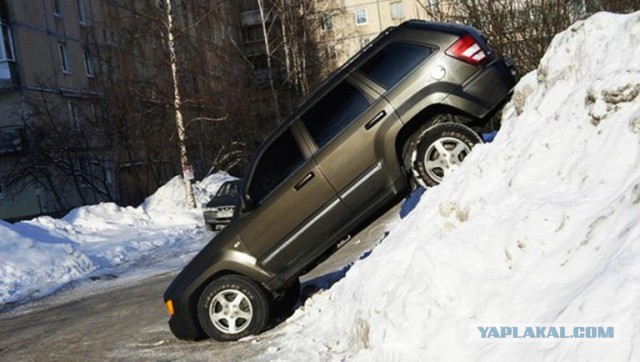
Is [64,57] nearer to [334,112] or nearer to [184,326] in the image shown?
[184,326]

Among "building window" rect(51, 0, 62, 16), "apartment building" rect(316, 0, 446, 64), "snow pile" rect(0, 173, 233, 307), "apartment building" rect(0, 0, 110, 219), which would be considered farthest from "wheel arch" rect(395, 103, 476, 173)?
"apartment building" rect(316, 0, 446, 64)

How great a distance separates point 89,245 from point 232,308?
12637 millimetres

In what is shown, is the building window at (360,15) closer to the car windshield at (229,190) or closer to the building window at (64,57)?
the building window at (64,57)

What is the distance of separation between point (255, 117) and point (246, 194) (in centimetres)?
2851

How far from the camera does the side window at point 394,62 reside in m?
7.38

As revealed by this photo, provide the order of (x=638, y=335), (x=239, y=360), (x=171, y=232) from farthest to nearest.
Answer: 1. (x=171, y=232)
2. (x=239, y=360)
3. (x=638, y=335)

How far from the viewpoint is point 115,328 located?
352 inches

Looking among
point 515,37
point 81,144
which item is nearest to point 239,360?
point 515,37

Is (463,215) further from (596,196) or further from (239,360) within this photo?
(239,360)

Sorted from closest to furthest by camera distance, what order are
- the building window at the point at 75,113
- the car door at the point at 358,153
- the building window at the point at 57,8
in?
the car door at the point at 358,153 < the building window at the point at 75,113 < the building window at the point at 57,8

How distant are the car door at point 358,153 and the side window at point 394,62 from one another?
227 millimetres

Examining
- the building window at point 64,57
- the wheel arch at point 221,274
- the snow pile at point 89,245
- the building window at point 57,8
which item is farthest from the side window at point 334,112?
the building window at point 57,8

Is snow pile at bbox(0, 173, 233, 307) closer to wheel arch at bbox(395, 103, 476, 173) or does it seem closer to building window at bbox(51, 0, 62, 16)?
wheel arch at bbox(395, 103, 476, 173)

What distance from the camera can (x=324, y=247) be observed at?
23.5ft
